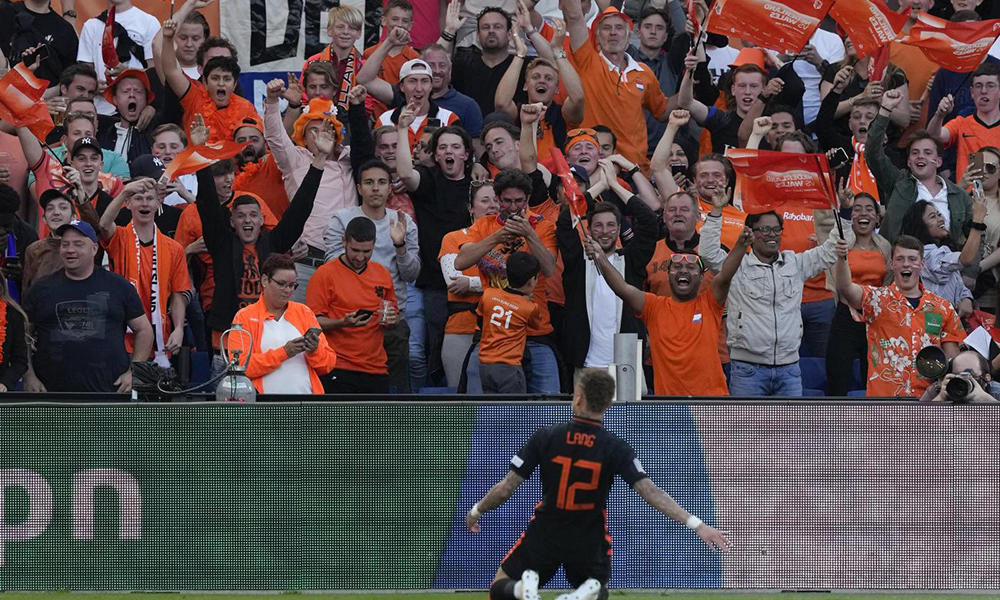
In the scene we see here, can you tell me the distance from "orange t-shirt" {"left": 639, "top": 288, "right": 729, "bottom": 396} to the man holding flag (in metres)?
0.39

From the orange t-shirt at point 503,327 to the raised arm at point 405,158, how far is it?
190 cm

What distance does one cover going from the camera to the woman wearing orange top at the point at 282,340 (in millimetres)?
10586

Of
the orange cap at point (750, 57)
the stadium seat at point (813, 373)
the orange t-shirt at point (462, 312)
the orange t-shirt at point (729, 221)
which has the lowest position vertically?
the stadium seat at point (813, 373)

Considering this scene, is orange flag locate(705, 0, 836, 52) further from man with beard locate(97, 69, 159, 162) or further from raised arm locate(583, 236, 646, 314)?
man with beard locate(97, 69, 159, 162)

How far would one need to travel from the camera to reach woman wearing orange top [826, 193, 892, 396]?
12156 millimetres

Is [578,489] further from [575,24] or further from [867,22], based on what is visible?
[575,24]

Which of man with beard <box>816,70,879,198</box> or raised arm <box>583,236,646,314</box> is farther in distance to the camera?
man with beard <box>816,70,879,198</box>

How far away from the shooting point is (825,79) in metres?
15.7

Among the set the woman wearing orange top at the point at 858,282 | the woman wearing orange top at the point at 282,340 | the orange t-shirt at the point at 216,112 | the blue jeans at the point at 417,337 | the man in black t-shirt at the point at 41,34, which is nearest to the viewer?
the woman wearing orange top at the point at 282,340

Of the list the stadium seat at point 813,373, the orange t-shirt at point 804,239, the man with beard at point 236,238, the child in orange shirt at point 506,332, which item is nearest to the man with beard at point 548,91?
the orange t-shirt at point 804,239

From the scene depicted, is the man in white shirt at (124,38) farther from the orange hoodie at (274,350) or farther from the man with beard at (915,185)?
the man with beard at (915,185)

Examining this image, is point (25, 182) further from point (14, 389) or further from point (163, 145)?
point (14, 389)

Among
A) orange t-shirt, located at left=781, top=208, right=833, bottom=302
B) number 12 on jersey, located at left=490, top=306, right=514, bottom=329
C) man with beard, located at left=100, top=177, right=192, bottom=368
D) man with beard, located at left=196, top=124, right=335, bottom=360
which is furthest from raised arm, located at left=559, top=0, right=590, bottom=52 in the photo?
man with beard, located at left=100, top=177, right=192, bottom=368

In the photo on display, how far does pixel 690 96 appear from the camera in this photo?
14.6m
